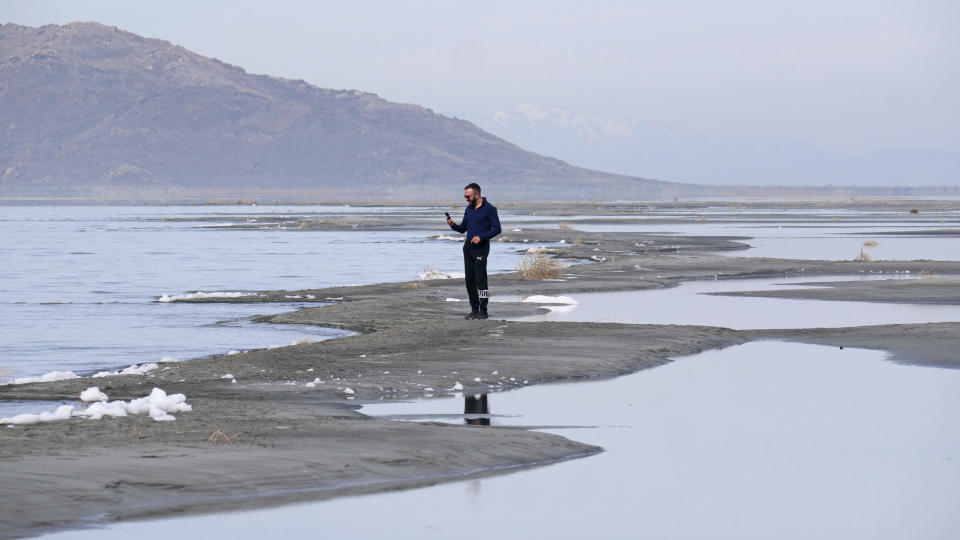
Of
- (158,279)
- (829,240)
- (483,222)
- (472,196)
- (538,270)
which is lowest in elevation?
(158,279)

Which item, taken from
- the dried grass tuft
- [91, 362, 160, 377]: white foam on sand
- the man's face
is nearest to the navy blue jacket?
the man's face

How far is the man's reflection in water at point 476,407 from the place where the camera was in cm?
1229

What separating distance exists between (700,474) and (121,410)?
194 inches

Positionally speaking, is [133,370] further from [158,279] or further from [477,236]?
[158,279]

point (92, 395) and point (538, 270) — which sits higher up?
point (538, 270)

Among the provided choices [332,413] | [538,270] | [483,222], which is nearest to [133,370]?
[332,413]

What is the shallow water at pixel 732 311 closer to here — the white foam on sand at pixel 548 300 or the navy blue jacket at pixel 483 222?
the white foam on sand at pixel 548 300

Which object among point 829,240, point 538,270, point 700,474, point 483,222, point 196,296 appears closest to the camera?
point 700,474

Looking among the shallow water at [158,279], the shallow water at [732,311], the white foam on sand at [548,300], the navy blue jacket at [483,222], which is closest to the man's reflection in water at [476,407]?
the shallow water at [158,279]

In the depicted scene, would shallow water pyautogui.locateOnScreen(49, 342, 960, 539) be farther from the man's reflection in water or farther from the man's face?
the man's face

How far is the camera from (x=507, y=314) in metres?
23.4

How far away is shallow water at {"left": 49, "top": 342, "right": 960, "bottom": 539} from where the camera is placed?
8258 mm

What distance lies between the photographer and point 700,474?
32.2 feet

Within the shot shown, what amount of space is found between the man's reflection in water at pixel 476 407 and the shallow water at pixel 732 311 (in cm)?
815
